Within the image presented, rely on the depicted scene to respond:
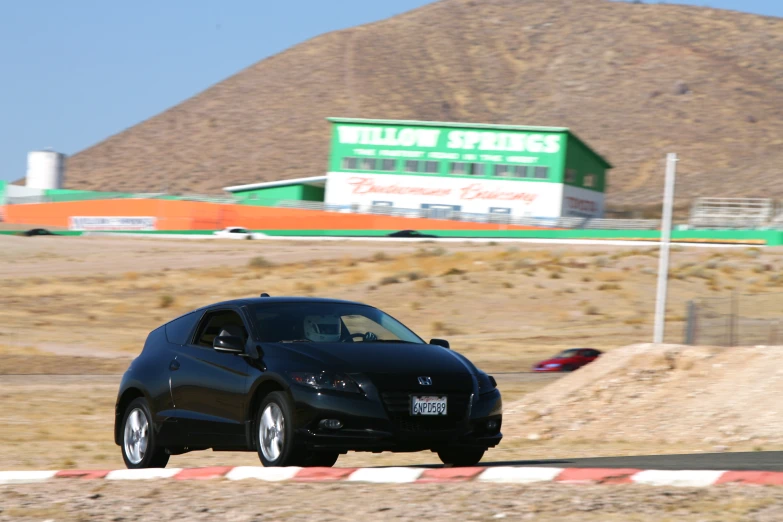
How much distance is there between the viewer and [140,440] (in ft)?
36.0

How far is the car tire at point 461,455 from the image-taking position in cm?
992

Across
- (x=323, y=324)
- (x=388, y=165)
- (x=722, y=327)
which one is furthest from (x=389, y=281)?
(x=323, y=324)

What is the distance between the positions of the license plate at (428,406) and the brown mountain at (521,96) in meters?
99.0

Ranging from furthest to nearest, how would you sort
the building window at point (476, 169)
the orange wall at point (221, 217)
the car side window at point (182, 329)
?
the building window at point (476, 169) < the orange wall at point (221, 217) < the car side window at point (182, 329)

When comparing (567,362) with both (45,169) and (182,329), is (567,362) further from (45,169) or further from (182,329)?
(45,169)

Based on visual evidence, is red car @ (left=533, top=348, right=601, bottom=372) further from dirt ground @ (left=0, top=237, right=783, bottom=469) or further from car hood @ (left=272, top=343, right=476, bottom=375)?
car hood @ (left=272, top=343, right=476, bottom=375)

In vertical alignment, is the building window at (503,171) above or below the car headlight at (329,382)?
above

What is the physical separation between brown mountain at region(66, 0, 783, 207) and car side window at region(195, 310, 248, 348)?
323ft

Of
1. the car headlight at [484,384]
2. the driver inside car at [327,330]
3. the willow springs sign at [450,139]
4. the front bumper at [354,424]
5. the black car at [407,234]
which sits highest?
the willow springs sign at [450,139]

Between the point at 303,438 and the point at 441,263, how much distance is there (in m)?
42.3

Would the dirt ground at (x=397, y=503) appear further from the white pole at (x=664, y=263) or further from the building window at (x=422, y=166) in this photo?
the building window at (x=422, y=166)

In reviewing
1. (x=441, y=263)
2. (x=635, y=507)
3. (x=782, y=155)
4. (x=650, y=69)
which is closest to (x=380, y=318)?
(x=635, y=507)

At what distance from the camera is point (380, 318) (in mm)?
10625

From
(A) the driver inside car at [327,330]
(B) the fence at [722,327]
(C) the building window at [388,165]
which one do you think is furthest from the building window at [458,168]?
(A) the driver inside car at [327,330]
